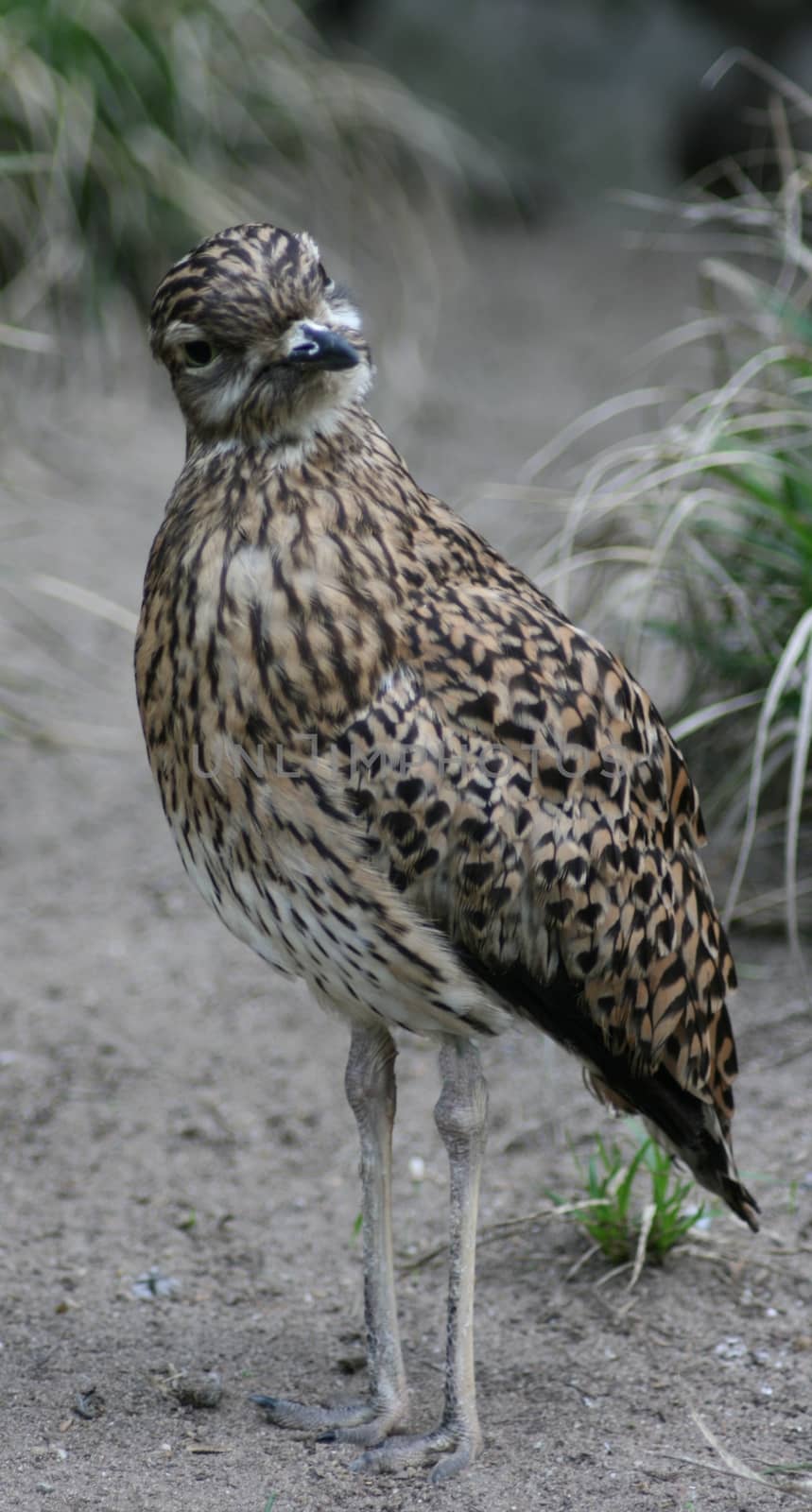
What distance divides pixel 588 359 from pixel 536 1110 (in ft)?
22.7

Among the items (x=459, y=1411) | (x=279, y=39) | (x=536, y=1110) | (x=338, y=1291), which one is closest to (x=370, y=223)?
(x=279, y=39)

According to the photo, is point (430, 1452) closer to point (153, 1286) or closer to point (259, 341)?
point (153, 1286)

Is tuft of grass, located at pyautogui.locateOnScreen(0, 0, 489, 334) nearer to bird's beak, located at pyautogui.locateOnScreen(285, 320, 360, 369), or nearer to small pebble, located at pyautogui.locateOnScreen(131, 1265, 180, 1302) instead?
small pebble, located at pyautogui.locateOnScreen(131, 1265, 180, 1302)

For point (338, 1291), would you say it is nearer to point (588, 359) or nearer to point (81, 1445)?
point (81, 1445)

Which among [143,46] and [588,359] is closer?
[143,46]

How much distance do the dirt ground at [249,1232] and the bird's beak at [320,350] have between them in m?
2.07

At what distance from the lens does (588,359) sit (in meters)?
11.0

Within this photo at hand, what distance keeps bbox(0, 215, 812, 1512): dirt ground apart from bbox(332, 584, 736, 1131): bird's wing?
71cm

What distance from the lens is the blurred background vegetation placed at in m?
5.46

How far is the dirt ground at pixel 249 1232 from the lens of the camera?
11.7 feet

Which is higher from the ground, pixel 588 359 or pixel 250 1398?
pixel 588 359

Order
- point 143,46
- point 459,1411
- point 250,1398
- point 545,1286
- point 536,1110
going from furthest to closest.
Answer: point 143,46 → point 536,1110 → point 545,1286 → point 250,1398 → point 459,1411

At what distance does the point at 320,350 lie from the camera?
3.05 m

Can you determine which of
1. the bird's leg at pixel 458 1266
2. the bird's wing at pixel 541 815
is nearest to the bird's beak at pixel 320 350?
the bird's wing at pixel 541 815
